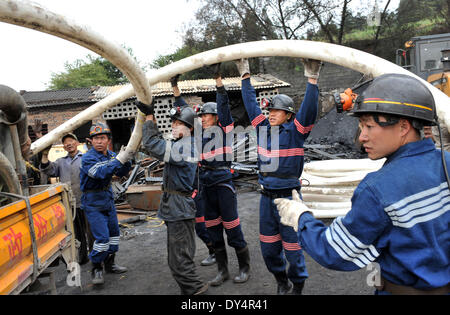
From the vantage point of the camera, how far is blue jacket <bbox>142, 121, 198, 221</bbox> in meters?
3.16

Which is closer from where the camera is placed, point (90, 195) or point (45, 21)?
point (45, 21)

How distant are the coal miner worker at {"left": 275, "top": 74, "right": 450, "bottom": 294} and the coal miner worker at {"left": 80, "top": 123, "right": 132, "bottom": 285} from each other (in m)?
2.92

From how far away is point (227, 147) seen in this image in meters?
4.28

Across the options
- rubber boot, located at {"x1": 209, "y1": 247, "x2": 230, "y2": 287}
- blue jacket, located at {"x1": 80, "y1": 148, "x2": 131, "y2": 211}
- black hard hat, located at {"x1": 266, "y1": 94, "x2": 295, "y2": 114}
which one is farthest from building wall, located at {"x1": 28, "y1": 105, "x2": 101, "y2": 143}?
black hard hat, located at {"x1": 266, "y1": 94, "x2": 295, "y2": 114}

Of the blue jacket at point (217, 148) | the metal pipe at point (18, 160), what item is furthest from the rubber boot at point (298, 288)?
the metal pipe at point (18, 160)

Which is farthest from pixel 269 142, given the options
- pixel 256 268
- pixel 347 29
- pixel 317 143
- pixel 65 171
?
pixel 347 29

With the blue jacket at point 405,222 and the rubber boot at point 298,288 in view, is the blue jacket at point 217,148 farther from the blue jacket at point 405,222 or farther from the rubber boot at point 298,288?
the blue jacket at point 405,222

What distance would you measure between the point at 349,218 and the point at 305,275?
197cm

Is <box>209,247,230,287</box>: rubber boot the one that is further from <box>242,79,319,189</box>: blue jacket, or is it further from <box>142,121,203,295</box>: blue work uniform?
<box>242,79,319,189</box>: blue jacket

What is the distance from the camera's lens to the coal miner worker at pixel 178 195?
3.18 metres

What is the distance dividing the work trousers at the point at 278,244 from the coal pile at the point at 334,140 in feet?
21.4

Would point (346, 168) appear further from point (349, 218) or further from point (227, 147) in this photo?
point (349, 218)

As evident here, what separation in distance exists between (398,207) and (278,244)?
204 cm

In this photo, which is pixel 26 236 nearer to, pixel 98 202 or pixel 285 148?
pixel 98 202
